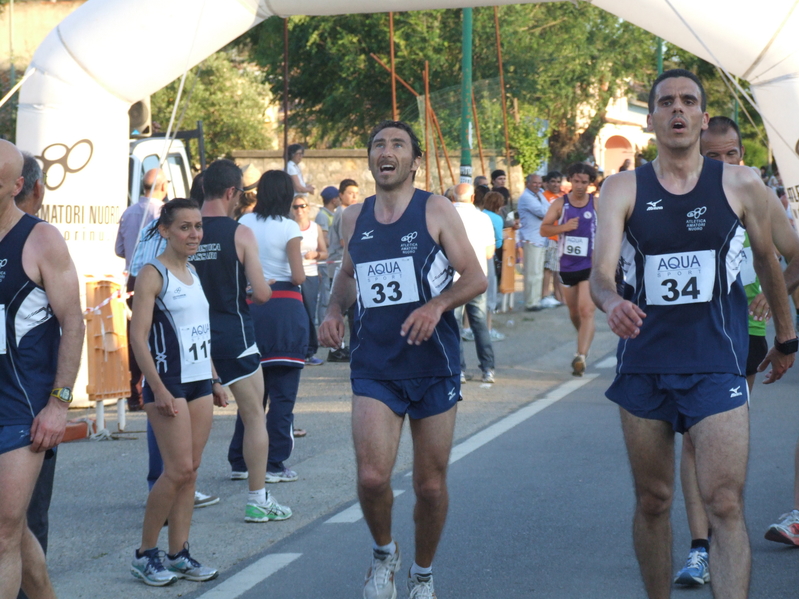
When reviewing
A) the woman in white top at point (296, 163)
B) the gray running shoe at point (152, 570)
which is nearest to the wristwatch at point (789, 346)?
the gray running shoe at point (152, 570)

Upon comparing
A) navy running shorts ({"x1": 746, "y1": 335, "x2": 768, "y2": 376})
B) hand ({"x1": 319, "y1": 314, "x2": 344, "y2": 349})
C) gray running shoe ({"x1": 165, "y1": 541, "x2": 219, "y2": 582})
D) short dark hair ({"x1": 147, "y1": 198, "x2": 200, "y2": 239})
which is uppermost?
short dark hair ({"x1": 147, "y1": 198, "x2": 200, "y2": 239})

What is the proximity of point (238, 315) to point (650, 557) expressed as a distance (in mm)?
2966

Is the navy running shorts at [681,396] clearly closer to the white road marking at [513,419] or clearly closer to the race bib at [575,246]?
the white road marking at [513,419]

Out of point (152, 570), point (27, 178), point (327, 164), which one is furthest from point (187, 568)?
point (327, 164)

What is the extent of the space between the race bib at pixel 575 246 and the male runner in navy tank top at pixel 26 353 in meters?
8.11

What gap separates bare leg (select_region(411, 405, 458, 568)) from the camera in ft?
15.6

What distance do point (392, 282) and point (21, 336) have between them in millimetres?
1551

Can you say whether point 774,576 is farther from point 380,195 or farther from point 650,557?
point 380,195

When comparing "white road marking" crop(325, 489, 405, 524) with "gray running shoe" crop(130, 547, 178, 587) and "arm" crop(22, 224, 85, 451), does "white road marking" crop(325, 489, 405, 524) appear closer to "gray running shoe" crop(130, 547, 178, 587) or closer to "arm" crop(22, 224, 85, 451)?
"gray running shoe" crop(130, 547, 178, 587)

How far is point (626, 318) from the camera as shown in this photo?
147 inches

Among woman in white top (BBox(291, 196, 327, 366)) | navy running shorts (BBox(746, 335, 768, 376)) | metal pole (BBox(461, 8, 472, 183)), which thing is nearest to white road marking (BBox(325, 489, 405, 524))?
navy running shorts (BBox(746, 335, 768, 376))

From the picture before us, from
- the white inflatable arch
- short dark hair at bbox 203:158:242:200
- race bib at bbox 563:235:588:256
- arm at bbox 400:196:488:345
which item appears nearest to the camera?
arm at bbox 400:196:488:345

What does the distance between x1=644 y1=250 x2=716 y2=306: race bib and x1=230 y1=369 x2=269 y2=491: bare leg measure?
2921mm

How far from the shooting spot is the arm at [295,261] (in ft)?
23.6
